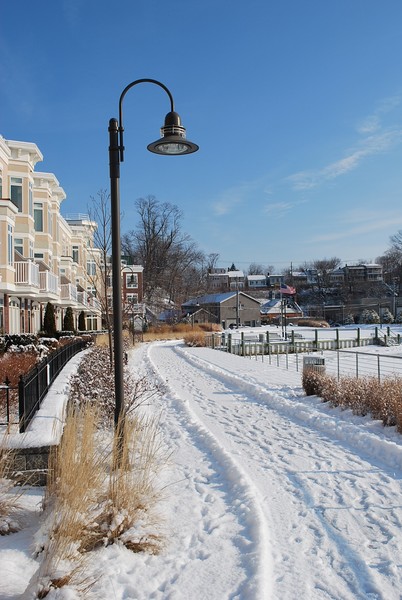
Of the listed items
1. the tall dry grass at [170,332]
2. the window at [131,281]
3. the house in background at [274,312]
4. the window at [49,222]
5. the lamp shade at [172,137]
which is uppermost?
the window at [49,222]

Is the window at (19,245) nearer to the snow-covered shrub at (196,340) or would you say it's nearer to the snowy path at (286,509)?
the snow-covered shrub at (196,340)

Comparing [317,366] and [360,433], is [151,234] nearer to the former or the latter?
[317,366]

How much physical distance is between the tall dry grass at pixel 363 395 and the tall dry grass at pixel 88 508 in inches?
200

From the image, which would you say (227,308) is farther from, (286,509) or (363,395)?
(286,509)

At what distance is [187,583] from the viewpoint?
3752 millimetres

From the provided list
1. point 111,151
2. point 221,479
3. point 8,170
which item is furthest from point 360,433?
point 8,170

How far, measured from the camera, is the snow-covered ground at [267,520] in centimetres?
370

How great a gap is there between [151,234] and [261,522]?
6745cm

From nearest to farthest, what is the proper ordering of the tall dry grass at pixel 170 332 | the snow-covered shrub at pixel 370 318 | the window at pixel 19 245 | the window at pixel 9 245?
the window at pixel 9 245, the window at pixel 19 245, the tall dry grass at pixel 170 332, the snow-covered shrub at pixel 370 318

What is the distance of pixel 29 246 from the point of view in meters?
28.0

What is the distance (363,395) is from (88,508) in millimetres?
6938

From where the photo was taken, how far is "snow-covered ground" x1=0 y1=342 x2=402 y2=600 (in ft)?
12.1

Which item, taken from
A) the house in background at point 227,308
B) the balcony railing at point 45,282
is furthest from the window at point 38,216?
the house in background at point 227,308

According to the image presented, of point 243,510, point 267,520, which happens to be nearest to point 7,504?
point 243,510
